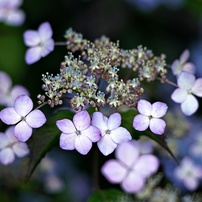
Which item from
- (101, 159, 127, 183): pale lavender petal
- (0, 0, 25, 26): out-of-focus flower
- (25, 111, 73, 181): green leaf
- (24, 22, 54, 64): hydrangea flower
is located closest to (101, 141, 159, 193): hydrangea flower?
(101, 159, 127, 183): pale lavender petal

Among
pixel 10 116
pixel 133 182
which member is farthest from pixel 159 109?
pixel 10 116

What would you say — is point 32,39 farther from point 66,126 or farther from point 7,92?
point 66,126

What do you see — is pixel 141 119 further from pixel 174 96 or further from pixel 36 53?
pixel 36 53

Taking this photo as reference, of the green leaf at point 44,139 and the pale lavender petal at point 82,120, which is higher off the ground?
the pale lavender petal at point 82,120

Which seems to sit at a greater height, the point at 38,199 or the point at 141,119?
the point at 141,119

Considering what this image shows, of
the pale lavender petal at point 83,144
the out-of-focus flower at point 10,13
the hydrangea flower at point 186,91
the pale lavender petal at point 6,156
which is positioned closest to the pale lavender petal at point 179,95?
the hydrangea flower at point 186,91

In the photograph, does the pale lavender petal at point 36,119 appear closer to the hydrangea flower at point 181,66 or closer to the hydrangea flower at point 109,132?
the hydrangea flower at point 109,132

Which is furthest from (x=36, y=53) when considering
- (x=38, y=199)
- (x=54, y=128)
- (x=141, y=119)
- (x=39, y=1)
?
(x=39, y=1)
